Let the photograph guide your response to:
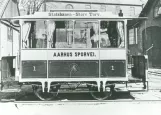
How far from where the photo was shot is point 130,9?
42.5m

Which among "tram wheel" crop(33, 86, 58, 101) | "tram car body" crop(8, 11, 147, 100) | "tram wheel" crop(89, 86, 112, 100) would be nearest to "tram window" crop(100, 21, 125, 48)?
"tram car body" crop(8, 11, 147, 100)

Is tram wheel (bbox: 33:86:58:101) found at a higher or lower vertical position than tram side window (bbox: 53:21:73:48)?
lower

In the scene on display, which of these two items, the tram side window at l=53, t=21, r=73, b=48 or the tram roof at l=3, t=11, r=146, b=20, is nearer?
the tram roof at l=3, t=11, r=146, b=20

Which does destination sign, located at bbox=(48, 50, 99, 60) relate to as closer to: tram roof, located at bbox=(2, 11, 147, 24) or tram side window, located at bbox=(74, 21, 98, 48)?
tram side window, located at bbox=(74, 21, 98, 48)

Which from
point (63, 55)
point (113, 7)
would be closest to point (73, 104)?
point (63, 55)

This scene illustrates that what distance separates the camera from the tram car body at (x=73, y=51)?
8438 mm

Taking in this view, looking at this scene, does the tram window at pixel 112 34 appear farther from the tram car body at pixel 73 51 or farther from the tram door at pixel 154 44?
the tram door at pixel 154 44

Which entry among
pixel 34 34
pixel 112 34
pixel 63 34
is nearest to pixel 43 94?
pixel 34 34

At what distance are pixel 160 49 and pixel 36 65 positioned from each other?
55.5 feet

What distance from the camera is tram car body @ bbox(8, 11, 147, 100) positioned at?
844 centimetres

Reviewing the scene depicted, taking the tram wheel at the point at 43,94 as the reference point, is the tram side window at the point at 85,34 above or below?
above

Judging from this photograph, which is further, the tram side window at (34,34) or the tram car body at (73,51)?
the tram side window at (34,34)

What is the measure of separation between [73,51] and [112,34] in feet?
5.13

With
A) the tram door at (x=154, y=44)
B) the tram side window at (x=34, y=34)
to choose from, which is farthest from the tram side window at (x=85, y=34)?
the tram door at (x=154, y=44)
